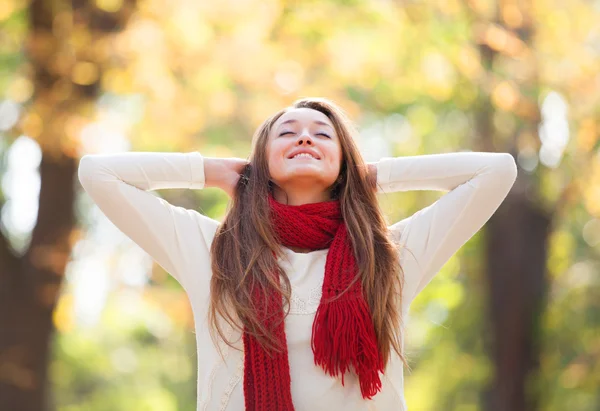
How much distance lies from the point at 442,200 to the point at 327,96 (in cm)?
518

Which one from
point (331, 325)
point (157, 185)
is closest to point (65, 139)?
point (157, 185)

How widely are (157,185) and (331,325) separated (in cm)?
75

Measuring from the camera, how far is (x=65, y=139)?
20.8 feet

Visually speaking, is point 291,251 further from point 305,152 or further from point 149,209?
point 149,209

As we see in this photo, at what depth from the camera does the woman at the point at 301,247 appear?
8.55ft

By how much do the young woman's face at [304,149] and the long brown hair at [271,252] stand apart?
5 cm

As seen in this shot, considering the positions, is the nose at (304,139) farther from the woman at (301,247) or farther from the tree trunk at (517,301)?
the tree trunk at (517,301)

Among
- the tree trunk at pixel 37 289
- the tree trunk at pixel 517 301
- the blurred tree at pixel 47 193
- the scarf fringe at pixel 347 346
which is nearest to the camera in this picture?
the scarf fringe at pixel 347 346

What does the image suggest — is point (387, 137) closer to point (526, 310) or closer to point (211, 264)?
point (526, 310)

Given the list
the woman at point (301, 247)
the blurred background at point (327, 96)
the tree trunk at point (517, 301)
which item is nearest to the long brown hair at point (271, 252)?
the woman at point (301, 247)

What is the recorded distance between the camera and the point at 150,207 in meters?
2.79

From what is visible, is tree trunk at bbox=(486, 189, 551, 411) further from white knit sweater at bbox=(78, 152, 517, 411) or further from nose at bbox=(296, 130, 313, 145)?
nose at bbox=(296, 130, 313, 145)

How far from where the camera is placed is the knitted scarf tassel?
2.57 m

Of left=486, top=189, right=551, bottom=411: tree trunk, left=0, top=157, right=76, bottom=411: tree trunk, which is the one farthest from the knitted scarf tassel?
left=486, top=189, right=551, bottom=411: tree trunk
